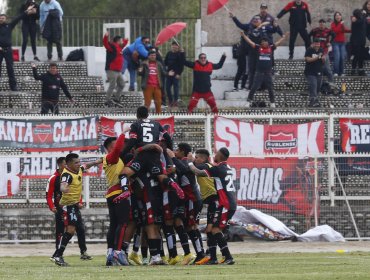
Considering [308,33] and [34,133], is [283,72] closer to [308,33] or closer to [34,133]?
[308,33]

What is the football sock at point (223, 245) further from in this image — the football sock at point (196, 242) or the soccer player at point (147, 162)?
the soccer player at point (147, 162)

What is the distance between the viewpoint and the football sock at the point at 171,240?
935 inches

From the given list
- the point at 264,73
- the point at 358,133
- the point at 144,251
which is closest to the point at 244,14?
the point at 264,73

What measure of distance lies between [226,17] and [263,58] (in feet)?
22.4

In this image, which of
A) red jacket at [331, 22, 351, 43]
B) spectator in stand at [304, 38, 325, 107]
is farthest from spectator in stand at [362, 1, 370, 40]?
spectator in stand at [304, 38, 325, 107]

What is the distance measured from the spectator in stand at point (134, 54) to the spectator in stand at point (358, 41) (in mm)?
5584

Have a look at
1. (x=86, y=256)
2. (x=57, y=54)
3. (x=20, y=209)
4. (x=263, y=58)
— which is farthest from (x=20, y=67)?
(x=86, y=256)

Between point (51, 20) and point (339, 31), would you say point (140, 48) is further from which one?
point (339, 31)

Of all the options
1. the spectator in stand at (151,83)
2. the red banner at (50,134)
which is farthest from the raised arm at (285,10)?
the red banner at (50,134)

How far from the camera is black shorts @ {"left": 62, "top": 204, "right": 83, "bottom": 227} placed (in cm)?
2445

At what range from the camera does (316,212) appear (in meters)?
31.0

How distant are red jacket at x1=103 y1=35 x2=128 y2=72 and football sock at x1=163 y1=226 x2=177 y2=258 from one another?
1332 centimetres

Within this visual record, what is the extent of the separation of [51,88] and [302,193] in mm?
6789

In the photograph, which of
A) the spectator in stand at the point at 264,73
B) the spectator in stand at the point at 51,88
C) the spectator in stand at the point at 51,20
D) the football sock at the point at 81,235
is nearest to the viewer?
the football sock at the point at 81,235
